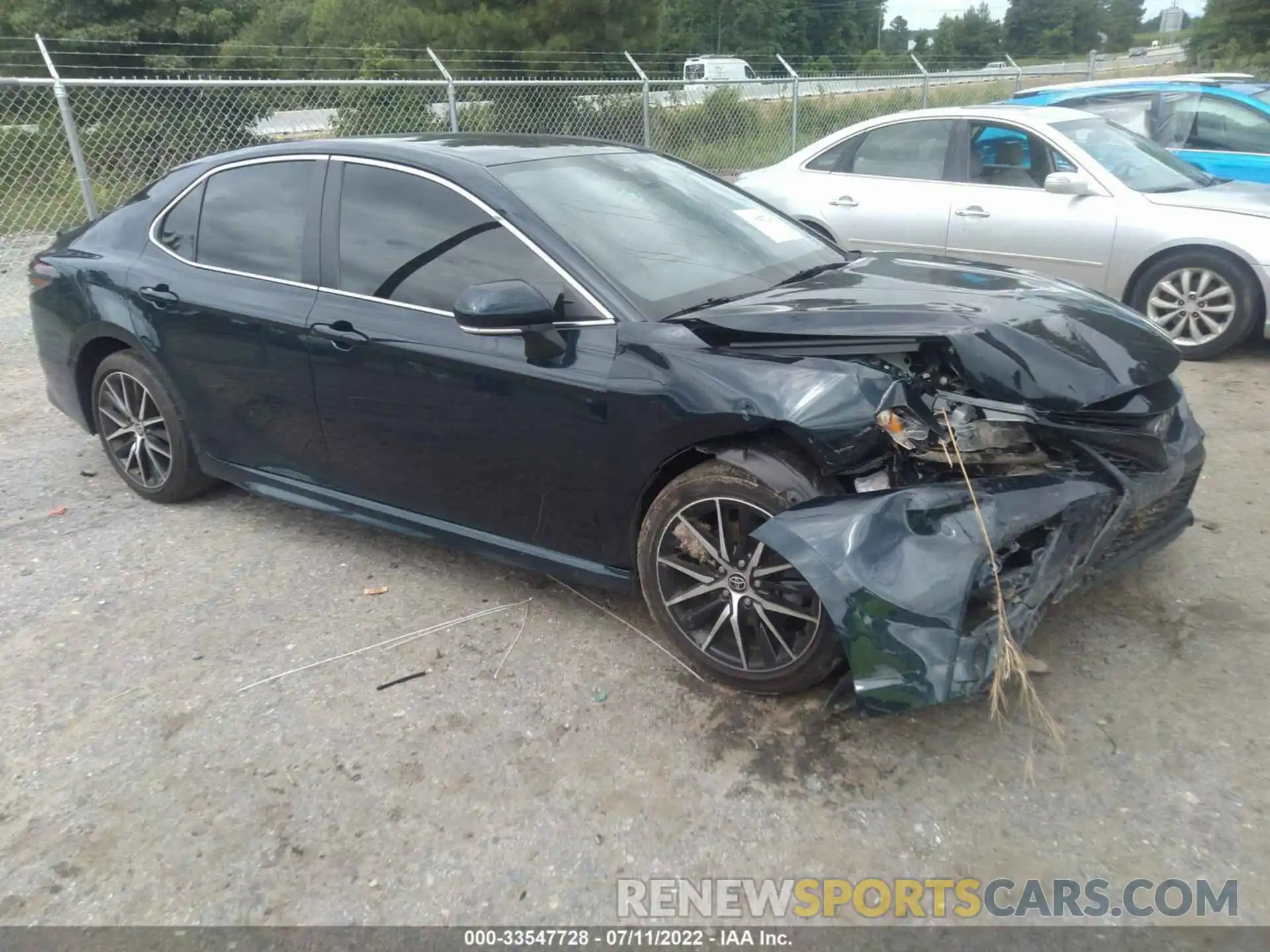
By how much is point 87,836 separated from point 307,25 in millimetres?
41154

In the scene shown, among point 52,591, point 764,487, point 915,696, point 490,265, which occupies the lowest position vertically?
point 52,591

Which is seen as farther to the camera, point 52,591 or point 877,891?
point 52,591

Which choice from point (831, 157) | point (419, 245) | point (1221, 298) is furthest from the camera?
point (831, 157)

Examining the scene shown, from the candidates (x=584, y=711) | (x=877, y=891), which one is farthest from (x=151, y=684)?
(x=877, y=891)

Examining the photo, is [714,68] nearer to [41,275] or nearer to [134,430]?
[41,275]

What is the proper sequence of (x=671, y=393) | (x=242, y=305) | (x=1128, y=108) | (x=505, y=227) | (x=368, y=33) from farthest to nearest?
(x=368, y=33) → (x=1128, y=108) → (x=242, y=305) → (x=505, y=227) → (x=671, y=393)

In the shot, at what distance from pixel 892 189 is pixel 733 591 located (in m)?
5.16

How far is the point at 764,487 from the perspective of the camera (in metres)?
2.97

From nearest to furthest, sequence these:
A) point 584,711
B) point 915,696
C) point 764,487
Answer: point 915,696, point 764,487, point 584,711

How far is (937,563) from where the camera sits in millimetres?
2648

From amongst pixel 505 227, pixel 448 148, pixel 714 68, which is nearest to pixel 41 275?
pixel 448 148

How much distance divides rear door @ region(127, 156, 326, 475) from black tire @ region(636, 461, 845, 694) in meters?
1.61

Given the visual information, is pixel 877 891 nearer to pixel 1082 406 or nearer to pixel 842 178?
pixel 1082 406

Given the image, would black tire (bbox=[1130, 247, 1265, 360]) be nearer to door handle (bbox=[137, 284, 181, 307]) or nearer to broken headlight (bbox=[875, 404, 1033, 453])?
broken headlight (bbox=[875, 404, 1033, 453])
